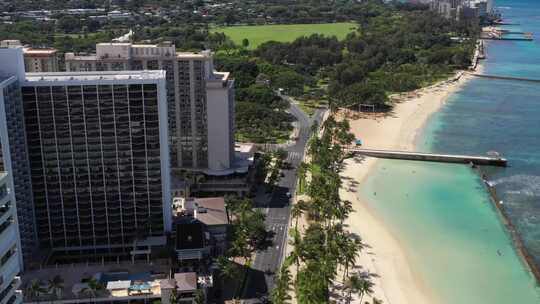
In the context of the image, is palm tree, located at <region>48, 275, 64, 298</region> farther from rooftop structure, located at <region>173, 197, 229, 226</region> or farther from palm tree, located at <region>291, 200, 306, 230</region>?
palm tree, located at <region>291, 200, 306, 230</region>

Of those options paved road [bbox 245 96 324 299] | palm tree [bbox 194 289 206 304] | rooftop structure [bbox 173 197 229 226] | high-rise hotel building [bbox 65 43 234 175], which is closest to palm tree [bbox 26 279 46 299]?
palm tree [bbox 194 289 206 304]

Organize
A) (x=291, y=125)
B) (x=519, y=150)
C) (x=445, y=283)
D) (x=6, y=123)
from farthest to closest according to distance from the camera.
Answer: (x=291, y=125) < (x=519, y=150) < (x=445, y=283) < (x=6, y=123)

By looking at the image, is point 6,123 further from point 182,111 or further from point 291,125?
point 291,125

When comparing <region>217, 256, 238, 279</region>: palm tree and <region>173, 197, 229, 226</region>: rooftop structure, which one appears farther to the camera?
<region>173, 197, 229, 226</region>: rooftop structure

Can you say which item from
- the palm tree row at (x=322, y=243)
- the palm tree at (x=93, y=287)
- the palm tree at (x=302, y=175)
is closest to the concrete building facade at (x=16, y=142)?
the palm tree at (x=93, y=287)

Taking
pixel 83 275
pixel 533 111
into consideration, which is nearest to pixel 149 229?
pixel 83 275

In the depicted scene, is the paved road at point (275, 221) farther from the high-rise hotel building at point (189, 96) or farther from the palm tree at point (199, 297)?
the high-rise hotel building at point (189, 96)
